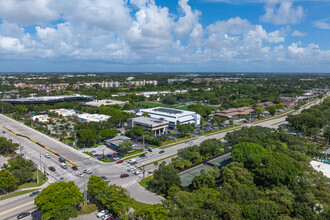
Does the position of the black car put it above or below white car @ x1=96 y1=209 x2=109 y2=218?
below

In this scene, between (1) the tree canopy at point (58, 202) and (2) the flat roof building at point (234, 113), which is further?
(2) the flat roof building at point (234, 113)

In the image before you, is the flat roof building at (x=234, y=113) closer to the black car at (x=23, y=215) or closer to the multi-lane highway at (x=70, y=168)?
the multi-lane highway at (x=70, y=168)

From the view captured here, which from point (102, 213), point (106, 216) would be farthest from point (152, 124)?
point (106, 216)

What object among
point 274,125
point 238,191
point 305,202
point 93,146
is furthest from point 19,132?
point 274,125

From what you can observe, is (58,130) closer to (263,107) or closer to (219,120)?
(219,120)

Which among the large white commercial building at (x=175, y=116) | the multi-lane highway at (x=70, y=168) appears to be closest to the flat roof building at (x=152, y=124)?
the large white commercial building at (x=175, y=116)

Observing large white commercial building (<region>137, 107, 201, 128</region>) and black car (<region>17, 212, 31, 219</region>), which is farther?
large white commercial building (<region>137, 107, 201, 128</region>)

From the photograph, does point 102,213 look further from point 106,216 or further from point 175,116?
point 175,116

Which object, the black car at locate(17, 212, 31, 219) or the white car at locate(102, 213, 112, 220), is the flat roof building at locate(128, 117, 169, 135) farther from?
the black car at locate(17, 212, 31, 219)

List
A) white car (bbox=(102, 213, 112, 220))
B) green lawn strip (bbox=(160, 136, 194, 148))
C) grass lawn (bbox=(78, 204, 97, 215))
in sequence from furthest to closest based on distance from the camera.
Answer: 1. green lawn strip (bbox=(160, 136, 194, 148))
2. grass lawn (bbox=(78, 204, 97, 215))
3. white car (bbox=(102, 213, 112, 220))

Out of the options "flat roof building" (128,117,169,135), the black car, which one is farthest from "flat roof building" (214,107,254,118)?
the black car
